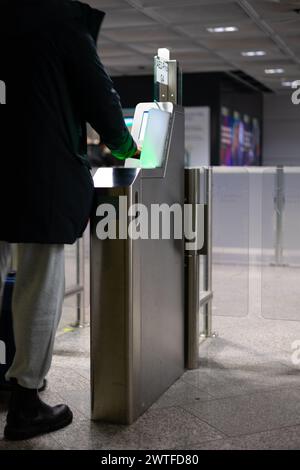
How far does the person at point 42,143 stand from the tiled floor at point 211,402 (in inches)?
10.6

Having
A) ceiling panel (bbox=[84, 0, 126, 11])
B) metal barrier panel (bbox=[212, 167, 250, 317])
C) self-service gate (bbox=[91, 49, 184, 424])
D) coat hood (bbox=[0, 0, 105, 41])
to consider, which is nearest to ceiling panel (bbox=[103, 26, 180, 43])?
ceiling panel (bbox=[84, 0, 126, 11])

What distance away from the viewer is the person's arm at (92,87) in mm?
1916

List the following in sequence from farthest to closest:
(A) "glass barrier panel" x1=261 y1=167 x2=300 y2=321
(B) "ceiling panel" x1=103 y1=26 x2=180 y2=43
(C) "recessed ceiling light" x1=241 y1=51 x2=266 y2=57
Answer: (C) "recessed ceiling light" x1=241 y1=51 x2=266 y2=57, (B) "ceiling panel" x1=103 y1=26 x2=180 y2=43, (A) "glass barrier panel" x1=261 y1=167 x2=300 y2=321

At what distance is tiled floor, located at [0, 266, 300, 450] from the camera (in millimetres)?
1981

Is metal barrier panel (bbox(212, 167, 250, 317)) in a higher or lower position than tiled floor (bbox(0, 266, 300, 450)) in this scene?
higher

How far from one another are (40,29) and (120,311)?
919 millimetres

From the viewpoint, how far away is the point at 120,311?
212 centimetres

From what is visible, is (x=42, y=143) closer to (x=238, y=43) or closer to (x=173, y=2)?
(x=173, y=2)

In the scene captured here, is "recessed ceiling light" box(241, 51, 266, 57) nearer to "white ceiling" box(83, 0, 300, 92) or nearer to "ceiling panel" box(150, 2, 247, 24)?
"white ceiling" box(83, 0, 300, 92)

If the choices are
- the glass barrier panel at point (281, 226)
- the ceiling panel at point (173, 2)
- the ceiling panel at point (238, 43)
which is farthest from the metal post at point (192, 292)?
the ceiling panel at point (238, 43)

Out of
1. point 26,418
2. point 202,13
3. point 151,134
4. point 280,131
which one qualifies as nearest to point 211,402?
point 26,418

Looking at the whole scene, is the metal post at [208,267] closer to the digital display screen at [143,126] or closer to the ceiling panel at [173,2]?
the digital display screen at [143,126]

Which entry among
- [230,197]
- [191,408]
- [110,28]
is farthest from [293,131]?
[191,408]

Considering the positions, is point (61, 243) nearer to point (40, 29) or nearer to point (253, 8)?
point (40, 29)
